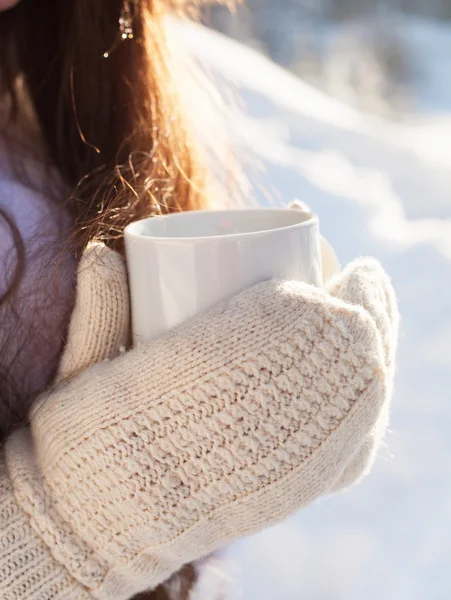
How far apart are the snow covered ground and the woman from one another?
310mm

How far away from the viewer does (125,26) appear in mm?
518

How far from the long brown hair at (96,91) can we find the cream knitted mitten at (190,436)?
0.63 ft

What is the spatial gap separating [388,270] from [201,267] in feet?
1.61

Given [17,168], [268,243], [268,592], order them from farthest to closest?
[268,592] < [17,168] < [268,243]

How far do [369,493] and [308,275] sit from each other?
0.43 meters

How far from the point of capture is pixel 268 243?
302 mm

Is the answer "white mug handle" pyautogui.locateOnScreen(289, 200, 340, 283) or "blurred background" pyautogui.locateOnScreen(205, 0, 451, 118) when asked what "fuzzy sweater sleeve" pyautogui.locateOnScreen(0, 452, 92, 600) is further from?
"blurred background" pyautogui.locateOnScreen(205, 0, 451, 118)

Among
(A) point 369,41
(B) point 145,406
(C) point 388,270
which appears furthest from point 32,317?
(A) point 369,41

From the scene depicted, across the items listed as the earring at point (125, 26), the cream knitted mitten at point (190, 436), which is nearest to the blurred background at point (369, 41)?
the earring at point (125, 26)

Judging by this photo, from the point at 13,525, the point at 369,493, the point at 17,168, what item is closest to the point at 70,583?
the point at 13,525

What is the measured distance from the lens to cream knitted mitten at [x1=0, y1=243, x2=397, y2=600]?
31 centimetres

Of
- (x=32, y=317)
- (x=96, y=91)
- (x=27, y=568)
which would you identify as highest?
(x=96, y=91)

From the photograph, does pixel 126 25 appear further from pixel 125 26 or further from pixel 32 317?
pixel 32 317

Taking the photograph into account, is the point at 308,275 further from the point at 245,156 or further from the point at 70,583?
the point at 245,156
